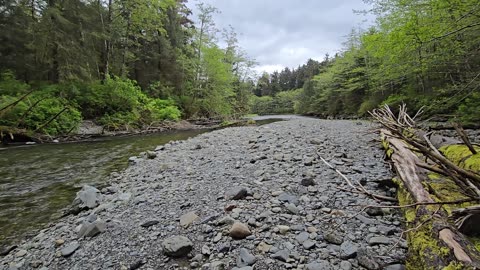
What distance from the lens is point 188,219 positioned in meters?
2.96

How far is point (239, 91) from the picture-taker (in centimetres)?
3291

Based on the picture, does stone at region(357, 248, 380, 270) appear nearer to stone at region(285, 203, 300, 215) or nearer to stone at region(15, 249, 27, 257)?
stone at region(285, 203, 300, 215)

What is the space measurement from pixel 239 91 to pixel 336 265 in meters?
31.6

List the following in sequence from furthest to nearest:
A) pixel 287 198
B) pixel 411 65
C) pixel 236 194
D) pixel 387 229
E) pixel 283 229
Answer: pixel 411 65, pixel 236 194, pixel 287 198, pixel 283 229, pixel 387 229

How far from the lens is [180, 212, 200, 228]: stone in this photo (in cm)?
288

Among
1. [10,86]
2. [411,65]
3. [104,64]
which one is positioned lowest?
[10,86]

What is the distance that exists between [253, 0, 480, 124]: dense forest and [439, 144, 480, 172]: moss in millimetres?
1140

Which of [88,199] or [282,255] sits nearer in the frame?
[282,255]

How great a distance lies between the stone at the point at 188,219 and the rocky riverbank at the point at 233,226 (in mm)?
11

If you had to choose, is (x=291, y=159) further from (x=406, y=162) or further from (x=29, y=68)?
(x=29, y=68)

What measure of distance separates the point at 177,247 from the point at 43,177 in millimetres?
4821

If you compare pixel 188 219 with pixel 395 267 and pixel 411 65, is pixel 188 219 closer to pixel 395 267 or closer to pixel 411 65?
pixel 395 267

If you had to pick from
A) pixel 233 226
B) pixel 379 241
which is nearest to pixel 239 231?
pixel 233 226

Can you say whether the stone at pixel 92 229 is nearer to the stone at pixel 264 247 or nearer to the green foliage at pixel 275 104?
the stone at pixel 264 247
